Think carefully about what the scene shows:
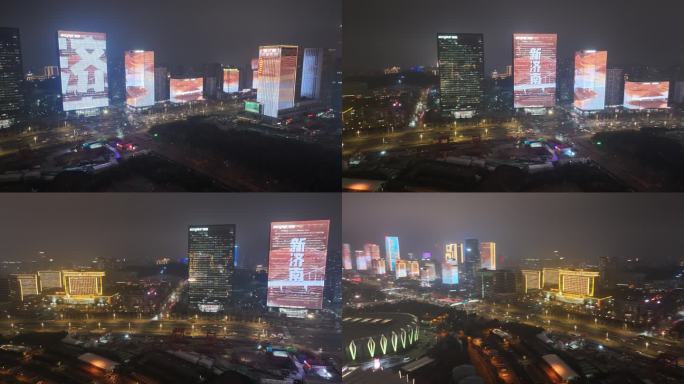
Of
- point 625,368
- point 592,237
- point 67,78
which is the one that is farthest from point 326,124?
point 625,368

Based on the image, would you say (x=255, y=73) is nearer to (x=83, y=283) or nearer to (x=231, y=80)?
(x=231, y=80)

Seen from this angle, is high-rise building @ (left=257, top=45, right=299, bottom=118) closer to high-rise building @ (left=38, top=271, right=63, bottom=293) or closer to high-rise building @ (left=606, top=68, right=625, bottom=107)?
high-rise building @ (left=38, top=271, right=63, bottom=293)

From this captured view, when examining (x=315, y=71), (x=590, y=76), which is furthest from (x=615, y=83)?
(x=315, y=71)

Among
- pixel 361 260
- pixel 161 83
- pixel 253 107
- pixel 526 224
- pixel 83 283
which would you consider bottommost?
pixel 83 283

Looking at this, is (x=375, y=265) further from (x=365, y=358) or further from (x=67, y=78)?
(x=67, y=78)

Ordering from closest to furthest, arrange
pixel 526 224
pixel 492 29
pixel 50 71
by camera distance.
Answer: pixel 50 71 < pixel 492 29 < pixel 526 224

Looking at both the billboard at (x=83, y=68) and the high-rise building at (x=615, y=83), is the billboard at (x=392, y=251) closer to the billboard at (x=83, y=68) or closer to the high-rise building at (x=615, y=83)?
the high-rise building at (x=615, y=83)

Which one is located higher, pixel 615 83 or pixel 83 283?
pixel 615 83
